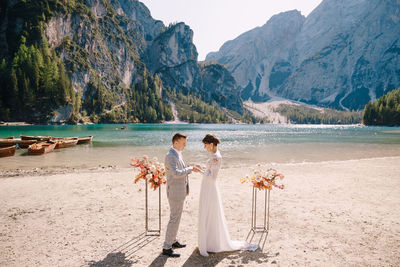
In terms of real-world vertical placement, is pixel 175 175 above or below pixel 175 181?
above

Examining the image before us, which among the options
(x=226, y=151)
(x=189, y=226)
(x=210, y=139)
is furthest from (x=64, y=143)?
(x=210, y=139)

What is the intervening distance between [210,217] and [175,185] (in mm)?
1331

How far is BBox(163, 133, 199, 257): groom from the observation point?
247 inches

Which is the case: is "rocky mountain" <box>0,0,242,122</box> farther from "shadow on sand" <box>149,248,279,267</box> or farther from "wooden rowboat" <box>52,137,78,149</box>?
"shadow on sand" <box>149,248,279,267</box>

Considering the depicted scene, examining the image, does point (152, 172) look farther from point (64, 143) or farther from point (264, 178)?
point (64, 143)

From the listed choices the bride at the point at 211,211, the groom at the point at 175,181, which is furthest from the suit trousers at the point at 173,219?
the bride at the point at 211,211

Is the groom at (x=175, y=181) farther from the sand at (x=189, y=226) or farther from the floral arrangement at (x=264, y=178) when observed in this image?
the floral arrangement at (x=264, y=178)

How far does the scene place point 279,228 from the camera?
8.77 metres

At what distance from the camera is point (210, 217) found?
6695 millimetres

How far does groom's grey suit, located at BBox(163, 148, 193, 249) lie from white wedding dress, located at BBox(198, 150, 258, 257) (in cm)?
52

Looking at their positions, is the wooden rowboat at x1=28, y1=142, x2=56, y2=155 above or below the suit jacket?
below

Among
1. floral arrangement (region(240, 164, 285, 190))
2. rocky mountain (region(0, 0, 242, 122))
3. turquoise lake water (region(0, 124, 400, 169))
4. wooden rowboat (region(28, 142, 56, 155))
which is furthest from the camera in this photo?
rocky mountain (region(0, 0, 242, 122))

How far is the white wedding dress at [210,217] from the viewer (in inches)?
258

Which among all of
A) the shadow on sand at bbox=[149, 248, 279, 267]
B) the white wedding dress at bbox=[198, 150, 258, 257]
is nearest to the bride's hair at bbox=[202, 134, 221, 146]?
the white wedding dress at bbox=[198, 150, 258, 257]
